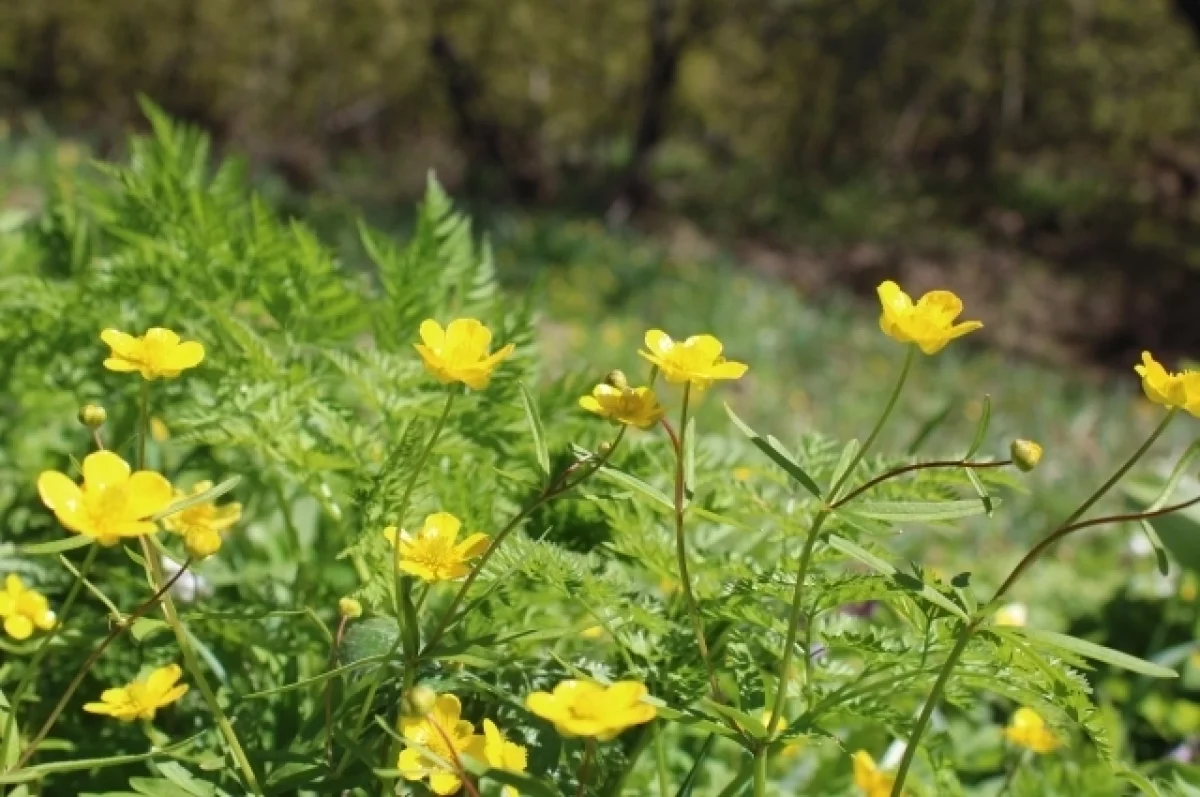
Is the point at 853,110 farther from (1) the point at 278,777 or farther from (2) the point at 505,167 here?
(1) the point at 278,777

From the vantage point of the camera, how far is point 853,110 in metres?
14.6

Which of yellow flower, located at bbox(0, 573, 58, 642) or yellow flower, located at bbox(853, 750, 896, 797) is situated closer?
yellow flower, located at bbox(0, 573, 58, 642)

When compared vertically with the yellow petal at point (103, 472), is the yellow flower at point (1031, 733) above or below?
below

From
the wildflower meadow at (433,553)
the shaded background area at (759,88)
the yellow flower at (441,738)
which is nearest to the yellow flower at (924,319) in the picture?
the wildflower meadow at (433,553)

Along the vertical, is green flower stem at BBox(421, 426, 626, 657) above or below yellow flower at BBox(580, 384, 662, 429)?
below

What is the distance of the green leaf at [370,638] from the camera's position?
0.70m

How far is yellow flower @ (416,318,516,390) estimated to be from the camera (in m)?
0.62

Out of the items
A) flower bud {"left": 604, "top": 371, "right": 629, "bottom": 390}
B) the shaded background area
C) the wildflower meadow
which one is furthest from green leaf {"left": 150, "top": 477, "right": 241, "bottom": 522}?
the shaded background area

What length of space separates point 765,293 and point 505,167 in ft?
12.9

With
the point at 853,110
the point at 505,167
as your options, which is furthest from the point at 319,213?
the point at 853,110

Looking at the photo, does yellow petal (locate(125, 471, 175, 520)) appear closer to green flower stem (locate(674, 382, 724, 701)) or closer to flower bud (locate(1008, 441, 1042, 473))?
green flower stem (locate(674, 382, 724, 701))

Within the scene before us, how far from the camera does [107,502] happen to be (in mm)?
544

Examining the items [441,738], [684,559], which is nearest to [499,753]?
[441,738]

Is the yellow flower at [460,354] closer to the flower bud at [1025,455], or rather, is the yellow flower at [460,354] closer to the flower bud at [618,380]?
the flower bud at [618,380]
